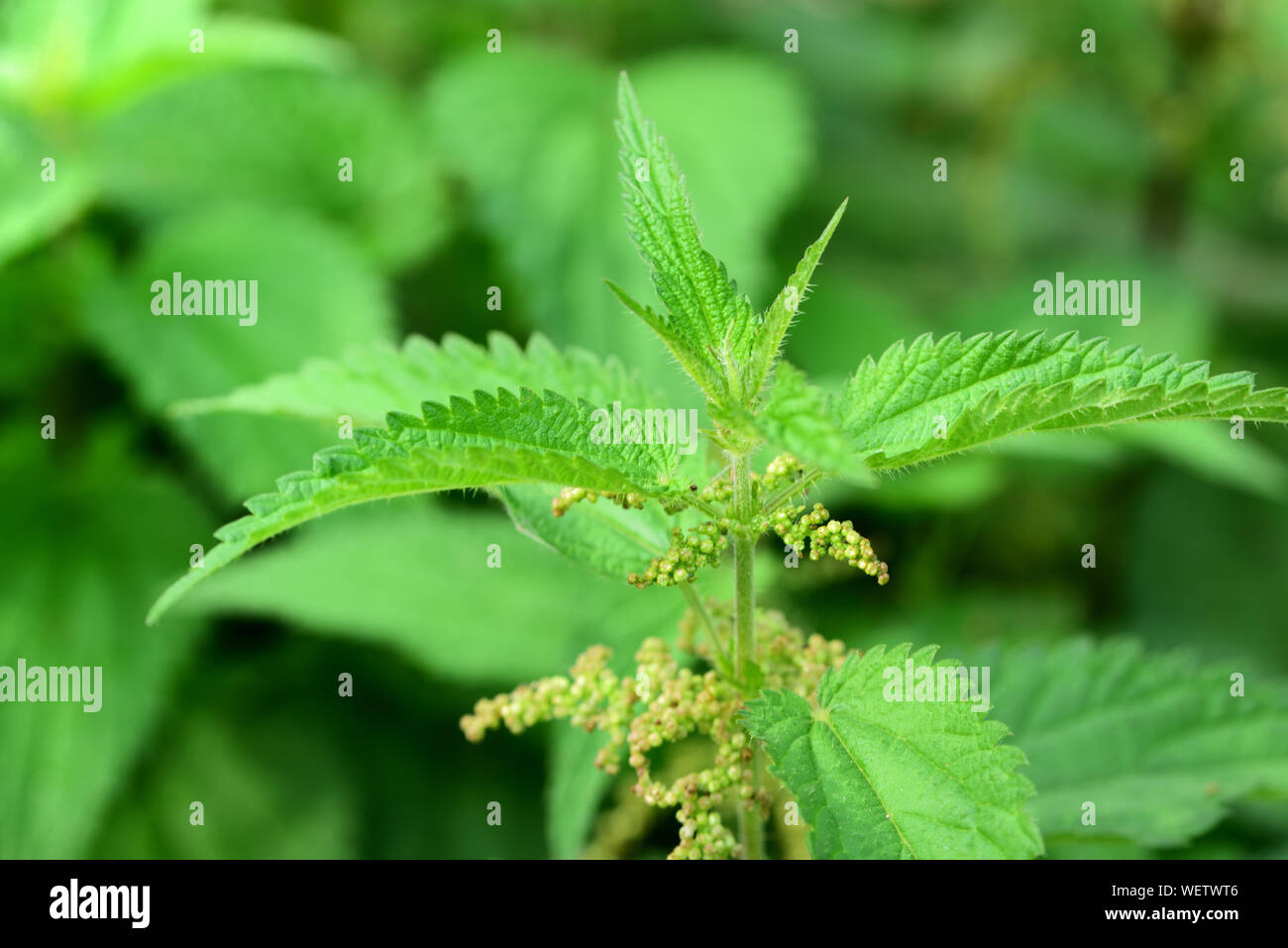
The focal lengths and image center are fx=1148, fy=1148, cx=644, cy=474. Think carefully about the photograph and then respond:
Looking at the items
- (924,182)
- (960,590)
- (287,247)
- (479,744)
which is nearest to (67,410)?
(287,247)

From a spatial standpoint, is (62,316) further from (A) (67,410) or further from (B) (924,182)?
(B) (924,182)

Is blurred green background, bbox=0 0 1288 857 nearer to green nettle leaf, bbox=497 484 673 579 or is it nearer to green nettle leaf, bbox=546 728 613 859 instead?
green nettle leaf, bbox=546 728 613 859

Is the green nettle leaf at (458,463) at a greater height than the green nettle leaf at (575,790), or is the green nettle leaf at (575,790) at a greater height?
the green nettle leaf at (458,463)

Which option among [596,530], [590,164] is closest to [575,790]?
[596,530]

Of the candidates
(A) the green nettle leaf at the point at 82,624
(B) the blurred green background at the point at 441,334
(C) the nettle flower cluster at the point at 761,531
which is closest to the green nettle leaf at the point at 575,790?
(B) the blurred green background at the point at 441,334

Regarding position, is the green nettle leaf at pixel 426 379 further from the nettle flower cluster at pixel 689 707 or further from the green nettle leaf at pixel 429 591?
the green nettle leaf at pixel 429 591

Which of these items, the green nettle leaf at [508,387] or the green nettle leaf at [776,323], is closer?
the green nettle leaf at [776,323]

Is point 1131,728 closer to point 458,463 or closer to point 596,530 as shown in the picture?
point 596,530
